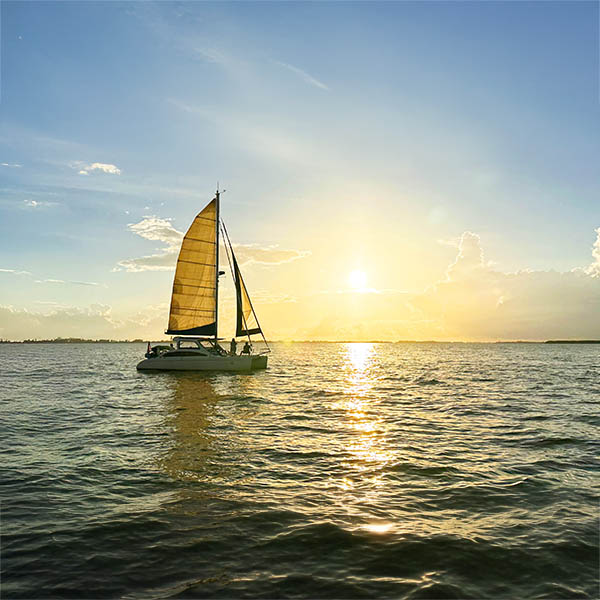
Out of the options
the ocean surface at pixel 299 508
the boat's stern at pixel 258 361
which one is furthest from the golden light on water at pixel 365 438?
the boat's stern at pixel 258 361

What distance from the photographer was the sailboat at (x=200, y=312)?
44469 mm

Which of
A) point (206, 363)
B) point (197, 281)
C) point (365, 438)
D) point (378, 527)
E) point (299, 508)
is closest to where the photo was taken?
point (378, 527)

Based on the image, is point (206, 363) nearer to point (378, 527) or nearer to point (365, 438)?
point (365, 438)

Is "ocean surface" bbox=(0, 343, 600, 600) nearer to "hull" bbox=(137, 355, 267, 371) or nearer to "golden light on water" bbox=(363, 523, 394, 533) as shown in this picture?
"golden light on water" bbox=(363, 523, 394, 533)

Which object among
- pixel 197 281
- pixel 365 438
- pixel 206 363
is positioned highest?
pixel 197 281

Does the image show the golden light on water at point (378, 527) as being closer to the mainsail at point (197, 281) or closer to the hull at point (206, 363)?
the hull at point (206, 363)

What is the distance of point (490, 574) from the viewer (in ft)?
21.9

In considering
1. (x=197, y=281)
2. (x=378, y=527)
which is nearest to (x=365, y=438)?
(x=378, y=527)

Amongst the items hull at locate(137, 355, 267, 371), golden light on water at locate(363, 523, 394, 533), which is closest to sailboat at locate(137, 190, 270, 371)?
hull at locate(137, 355, 267, 371)

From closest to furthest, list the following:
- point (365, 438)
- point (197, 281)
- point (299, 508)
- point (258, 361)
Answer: point (299, 508) → point (365, 438) → point (258, 361) → point (197, 281)

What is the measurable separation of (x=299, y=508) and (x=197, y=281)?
130ft

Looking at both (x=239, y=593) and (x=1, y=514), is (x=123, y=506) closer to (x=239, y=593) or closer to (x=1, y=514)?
(x=1, y=514)

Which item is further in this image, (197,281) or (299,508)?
(197,281)

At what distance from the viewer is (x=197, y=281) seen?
4666cm
